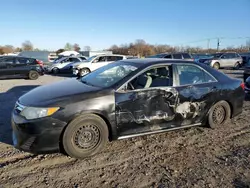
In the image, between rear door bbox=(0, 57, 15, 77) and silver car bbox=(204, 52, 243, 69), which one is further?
silver car bbox=(204, 52, 243, 69)

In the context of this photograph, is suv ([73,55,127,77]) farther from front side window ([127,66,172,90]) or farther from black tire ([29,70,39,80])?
front side window ([127,66,172,90])

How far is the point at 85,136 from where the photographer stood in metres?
3.57

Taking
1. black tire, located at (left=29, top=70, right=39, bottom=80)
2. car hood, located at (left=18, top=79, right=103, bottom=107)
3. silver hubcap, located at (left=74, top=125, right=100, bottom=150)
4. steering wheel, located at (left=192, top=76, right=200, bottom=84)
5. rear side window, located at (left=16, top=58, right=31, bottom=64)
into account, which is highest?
rear side window, located at (left=16, top=58, right=31, bottom=64)

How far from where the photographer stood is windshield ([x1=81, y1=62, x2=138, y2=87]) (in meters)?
4.06

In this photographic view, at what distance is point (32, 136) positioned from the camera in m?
3.27

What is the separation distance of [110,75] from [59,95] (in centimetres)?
116

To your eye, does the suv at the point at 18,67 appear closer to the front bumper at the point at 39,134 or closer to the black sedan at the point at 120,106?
the black sedan at the point at 120,106

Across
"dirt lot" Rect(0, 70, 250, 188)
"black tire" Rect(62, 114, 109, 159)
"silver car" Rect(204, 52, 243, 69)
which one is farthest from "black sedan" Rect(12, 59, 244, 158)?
"silver car" Rect(204, 52, 243, 69)

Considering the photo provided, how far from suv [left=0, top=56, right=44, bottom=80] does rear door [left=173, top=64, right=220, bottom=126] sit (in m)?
12.1

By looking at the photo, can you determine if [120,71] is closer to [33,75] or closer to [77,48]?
[33,75]

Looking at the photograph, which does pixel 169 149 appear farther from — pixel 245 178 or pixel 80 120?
pixel 80 120

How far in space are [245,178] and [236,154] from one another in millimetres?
766

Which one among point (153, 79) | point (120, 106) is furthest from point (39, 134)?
point (153, 79)

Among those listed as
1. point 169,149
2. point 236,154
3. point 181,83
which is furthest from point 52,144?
point 236,154
